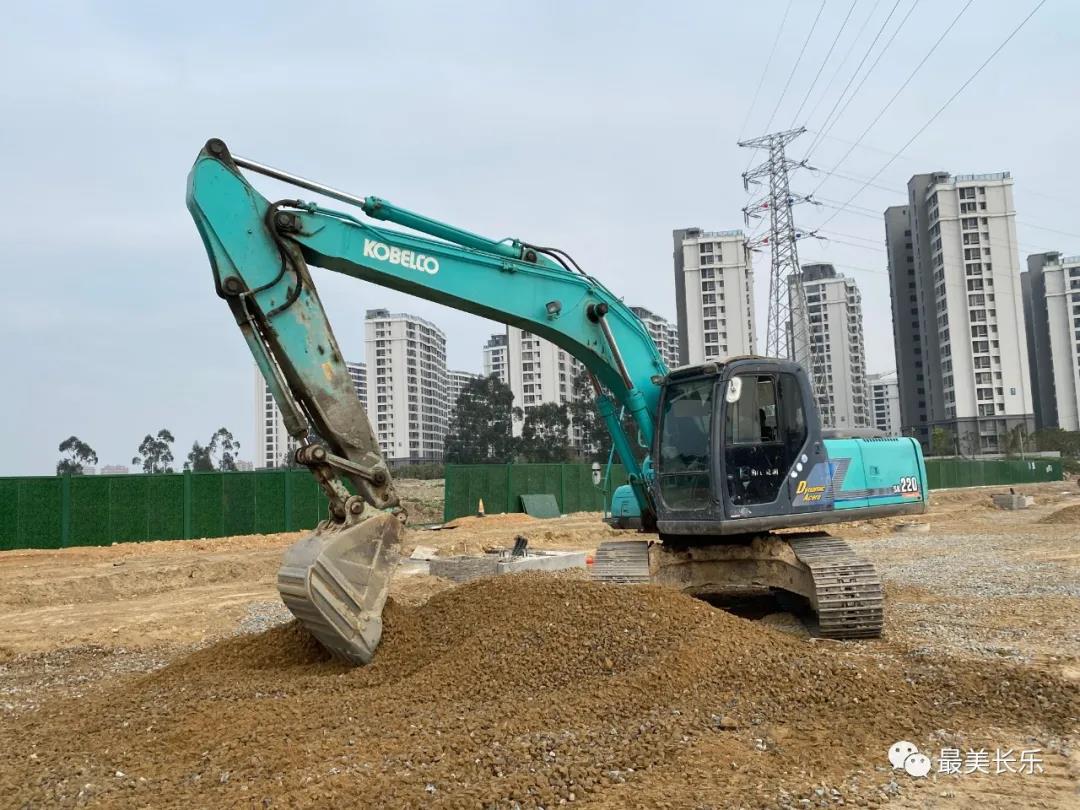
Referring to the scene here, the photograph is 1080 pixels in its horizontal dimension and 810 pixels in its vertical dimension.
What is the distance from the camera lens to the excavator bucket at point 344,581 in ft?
17.5

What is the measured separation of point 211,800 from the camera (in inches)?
144

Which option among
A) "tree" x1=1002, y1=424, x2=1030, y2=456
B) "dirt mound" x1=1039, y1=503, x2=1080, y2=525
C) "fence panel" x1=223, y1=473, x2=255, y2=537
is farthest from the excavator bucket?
"tree" x1=1002, y1=424, x2=1030, y2=456

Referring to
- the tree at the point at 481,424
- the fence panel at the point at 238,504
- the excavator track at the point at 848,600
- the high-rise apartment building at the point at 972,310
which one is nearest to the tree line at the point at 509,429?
the tree at the point at 481,424

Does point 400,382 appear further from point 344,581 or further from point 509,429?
point 344,581

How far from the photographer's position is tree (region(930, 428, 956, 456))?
73.0m

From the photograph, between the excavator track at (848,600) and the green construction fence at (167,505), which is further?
the green construction fence at (167,505)

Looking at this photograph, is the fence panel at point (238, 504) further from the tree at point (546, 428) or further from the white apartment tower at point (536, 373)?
the white apartment tower at point (536, 373)

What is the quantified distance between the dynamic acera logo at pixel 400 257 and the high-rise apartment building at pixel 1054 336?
102m

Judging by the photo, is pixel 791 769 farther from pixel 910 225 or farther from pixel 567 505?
pixel 910 225

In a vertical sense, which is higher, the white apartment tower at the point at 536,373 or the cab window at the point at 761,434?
the white apartment tower at the point at 536,373

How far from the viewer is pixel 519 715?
15.1ft

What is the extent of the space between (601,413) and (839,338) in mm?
82844

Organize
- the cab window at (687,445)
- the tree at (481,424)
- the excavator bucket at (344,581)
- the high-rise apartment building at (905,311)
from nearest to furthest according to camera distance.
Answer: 1. the excavator bucket at (344,581)
2. the cab window at (687,445)
3. the tree at (481,424)
4. the high-rise apartment building at (905,311)

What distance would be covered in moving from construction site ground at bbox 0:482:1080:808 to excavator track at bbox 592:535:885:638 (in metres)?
0.34
